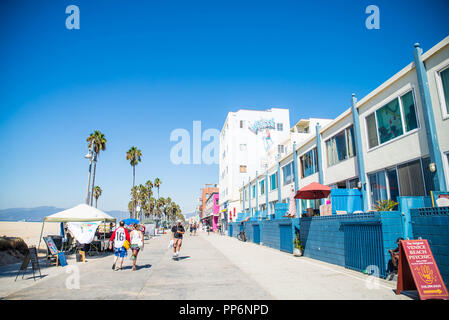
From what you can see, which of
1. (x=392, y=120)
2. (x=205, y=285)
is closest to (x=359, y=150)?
(x=392, y=120)

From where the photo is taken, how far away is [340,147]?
16.9m

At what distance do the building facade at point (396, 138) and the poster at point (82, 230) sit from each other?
14345 mm

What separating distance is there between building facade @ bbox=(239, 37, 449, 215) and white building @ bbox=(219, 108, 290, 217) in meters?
29.7

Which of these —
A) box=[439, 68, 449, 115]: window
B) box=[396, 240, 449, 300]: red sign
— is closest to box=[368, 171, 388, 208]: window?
box=[439, 68, 449, 115]: window

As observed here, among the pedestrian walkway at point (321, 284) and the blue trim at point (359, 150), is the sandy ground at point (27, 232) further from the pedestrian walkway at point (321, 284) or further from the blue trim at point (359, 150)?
the blue trim at point (359, 150)

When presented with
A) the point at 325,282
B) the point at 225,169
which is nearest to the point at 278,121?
the point at 225,169

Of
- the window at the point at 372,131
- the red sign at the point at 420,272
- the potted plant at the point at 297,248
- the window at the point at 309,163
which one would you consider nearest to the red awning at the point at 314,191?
the potted plant at the point at 297,248

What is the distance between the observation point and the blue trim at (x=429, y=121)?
9545 millimetres

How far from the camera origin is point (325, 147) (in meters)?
18.7

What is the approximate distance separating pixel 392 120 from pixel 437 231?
→ 7.15 meters

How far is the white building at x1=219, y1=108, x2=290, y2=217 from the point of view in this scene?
49219mm

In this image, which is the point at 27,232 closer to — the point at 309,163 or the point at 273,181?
the point at 273,181
